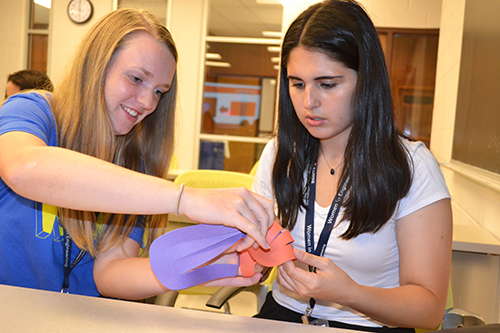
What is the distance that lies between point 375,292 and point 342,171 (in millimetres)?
453

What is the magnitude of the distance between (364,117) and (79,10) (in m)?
6.32

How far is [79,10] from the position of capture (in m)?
6.50

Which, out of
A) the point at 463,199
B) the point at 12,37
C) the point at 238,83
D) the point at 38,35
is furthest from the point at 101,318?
the point at 12,37

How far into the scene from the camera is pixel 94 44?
1265 millimetres

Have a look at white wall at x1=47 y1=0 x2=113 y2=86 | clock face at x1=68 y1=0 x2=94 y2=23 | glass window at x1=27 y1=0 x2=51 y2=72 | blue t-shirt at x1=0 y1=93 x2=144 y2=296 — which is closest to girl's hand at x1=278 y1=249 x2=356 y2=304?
blue t-shirt at x1=0 y1=93 x2=144 y2=296

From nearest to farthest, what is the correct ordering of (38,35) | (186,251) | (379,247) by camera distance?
(186,251) < (379,247) < (38,35)

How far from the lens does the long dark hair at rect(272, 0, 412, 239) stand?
1.37 meters

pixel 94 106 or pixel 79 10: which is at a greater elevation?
pixel 79 10

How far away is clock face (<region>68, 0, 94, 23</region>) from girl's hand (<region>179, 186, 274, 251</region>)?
6.53 m

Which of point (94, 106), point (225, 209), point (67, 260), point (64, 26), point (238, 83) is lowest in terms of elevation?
point (67, 260)

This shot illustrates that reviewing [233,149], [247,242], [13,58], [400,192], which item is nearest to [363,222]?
[400,192]

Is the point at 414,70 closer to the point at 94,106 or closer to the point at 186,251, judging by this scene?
the point at 94,106

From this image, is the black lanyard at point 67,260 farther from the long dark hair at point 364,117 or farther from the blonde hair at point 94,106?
the long dark hair at point 364,117

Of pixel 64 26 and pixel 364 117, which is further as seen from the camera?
pixel 64 26
